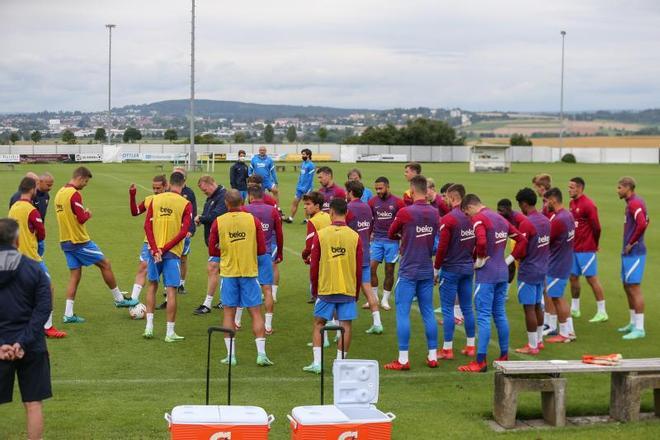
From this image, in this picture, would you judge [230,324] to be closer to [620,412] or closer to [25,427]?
[25,427]

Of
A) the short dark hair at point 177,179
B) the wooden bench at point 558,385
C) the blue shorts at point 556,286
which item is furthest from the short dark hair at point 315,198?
the wooden bench at point 558,385

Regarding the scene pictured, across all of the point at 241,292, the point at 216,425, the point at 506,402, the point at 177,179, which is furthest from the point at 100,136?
the point at 216,425

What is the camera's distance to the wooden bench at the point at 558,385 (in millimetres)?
8844

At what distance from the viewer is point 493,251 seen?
11047 millimetres

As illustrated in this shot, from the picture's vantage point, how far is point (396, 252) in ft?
48.3

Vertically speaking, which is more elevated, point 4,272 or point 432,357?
point 4,272

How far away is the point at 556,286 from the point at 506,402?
4250 mm

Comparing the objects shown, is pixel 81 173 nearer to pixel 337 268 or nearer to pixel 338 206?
pixel 338 206

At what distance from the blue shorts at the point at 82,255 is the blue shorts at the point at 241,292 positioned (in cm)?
332

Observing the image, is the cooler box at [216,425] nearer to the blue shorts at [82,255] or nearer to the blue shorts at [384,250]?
the blue shorts at [82,255]

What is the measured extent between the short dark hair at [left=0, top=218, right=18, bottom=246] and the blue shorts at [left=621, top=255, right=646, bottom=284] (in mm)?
9189

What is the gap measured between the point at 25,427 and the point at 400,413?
12.2ft

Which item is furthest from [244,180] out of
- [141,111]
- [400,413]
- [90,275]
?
[141,111]

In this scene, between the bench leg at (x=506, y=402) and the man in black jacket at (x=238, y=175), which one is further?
the man in black jacket at (x=238, y=175)
